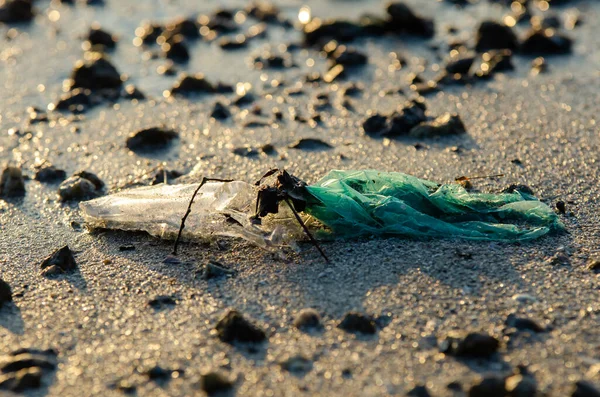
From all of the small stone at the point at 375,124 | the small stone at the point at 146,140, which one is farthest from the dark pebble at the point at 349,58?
the small stone at the point at 146,140

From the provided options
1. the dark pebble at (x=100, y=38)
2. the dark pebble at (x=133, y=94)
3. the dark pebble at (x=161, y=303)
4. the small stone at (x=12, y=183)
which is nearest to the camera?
the dark pebble at (x=161, y=303)

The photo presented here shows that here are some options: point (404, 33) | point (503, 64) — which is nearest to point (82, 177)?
point (503, 64)

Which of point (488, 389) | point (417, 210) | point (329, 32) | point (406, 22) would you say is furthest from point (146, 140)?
point (406, 22)

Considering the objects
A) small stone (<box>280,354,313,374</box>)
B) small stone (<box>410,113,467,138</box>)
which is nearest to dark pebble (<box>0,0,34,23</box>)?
small stone (<box>410,113,467,138</box>)

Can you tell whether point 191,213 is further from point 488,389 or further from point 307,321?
point 488,389

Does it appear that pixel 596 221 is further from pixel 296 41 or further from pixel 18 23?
pixel 18 23

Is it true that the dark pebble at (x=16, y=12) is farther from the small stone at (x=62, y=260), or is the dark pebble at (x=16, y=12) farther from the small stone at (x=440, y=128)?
the small stone at (x=62, y=260)
